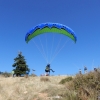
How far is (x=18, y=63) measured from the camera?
40125 mm

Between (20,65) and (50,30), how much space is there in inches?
602

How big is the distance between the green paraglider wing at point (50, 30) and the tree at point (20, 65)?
1355 centimetres

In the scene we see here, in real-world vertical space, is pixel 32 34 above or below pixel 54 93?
above

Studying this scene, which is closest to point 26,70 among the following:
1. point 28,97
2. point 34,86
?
point 34,86

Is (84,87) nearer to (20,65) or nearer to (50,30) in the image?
(50,30)

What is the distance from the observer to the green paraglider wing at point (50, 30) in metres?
24.8

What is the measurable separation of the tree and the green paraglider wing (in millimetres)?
13547

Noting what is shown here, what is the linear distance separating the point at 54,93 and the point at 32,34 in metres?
13.2

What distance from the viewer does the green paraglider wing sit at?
81.5 feet

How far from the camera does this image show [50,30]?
25984mm

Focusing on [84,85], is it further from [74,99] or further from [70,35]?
[70,35]

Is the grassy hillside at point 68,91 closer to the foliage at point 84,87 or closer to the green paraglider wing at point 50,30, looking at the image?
the foliage at point 84,87

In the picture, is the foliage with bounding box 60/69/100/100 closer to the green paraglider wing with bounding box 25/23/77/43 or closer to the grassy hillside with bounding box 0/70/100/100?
the grassy hillside with bounding box 0/70/100/100

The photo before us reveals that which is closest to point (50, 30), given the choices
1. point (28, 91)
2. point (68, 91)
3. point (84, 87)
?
point (28, 91)
